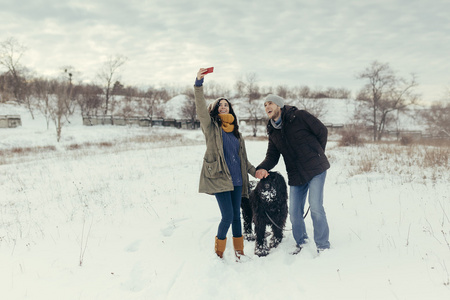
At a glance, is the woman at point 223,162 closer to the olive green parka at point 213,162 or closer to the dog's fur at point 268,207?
the olive green parka at point 213,162

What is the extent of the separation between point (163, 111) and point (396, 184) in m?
42.9

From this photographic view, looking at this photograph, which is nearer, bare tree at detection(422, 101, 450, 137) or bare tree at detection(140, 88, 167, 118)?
bare tree at detection(422, 101, 450, 137)

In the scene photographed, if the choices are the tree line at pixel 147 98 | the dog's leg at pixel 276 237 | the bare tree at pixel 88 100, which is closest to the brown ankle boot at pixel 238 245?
the dog's leg at pixel 276 237

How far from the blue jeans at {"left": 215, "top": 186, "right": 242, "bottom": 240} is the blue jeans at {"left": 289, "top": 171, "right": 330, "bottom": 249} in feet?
2.34

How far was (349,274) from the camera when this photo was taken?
2.57 m

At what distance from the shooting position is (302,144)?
2.93 m

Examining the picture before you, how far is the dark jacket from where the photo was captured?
288 centimetres

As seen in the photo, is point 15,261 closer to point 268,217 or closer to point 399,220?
point 268,217

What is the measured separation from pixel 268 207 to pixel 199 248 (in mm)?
1086

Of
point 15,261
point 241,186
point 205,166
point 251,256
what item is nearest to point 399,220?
point 251,256

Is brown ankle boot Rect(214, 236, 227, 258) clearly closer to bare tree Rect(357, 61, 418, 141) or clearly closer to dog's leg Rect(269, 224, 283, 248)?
dog's leg Rect(269, 224, 283, 248)

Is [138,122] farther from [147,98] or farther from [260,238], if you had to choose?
[260,238]

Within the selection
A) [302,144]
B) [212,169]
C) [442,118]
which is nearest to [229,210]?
[212,169]

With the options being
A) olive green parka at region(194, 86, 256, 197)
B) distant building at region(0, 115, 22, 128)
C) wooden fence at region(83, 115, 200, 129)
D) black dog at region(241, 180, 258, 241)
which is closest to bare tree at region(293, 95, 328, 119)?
wooden fence at region(83, 115, 200, 129)
